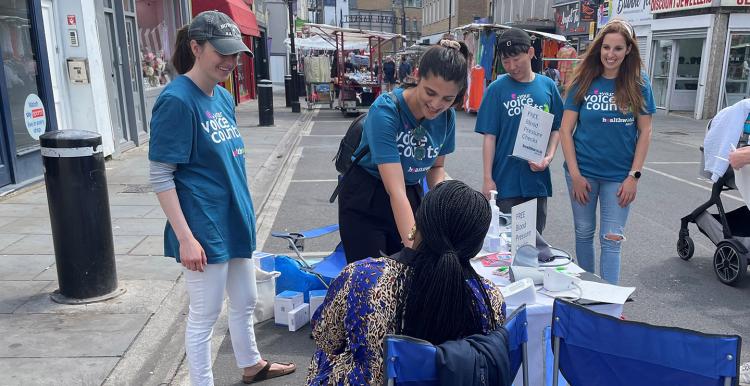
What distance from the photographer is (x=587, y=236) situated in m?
3.71

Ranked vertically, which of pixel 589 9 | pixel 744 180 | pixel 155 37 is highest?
pixel 589 9

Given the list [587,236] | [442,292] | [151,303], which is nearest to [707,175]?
[587,236]

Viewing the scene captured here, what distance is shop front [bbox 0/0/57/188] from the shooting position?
22.7ft

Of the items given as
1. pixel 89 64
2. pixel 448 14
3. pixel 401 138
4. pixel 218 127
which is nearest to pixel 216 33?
pixel 218 127

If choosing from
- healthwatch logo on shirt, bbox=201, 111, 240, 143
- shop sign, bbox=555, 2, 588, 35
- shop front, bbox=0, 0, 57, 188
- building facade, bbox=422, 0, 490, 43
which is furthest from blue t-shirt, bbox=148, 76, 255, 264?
building facade, bbox=422, 0, 490, 43

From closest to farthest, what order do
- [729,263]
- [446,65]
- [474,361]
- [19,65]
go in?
1. [474,361]
2. [446,65]
3. [729,263]
4. [19,65]

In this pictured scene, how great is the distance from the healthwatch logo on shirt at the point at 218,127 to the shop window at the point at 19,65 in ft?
18.8

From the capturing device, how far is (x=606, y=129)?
3465 mm

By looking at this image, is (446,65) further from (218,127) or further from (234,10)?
(234,10)

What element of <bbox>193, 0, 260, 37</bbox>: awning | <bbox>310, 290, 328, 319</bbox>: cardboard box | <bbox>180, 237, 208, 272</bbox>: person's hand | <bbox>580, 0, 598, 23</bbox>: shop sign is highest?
<bbox>580, 0, 598, 23</bbox>: shop sign

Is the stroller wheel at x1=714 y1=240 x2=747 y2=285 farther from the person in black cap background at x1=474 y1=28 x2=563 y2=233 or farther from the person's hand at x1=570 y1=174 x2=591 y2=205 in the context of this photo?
the person in black cap background at x1=474 y1=28 x2=563 y2=233

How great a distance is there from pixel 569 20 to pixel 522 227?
24.5 m

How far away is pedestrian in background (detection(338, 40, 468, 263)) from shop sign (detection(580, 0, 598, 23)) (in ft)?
70.3

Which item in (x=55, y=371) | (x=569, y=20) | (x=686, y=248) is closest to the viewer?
(x=55, y=371)
